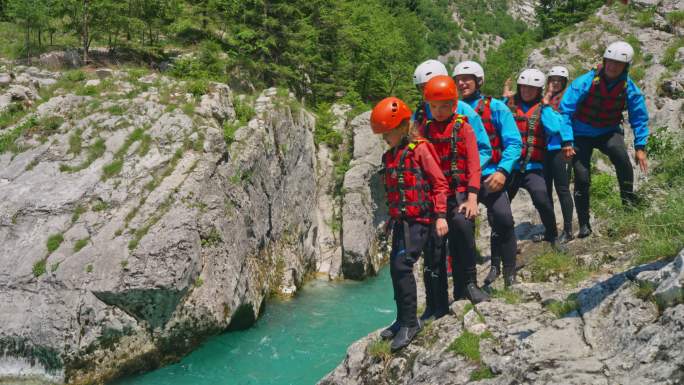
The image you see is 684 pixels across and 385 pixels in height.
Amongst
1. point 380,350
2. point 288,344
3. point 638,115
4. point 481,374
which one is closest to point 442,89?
point 481,374

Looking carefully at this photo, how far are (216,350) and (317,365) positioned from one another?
234 cm

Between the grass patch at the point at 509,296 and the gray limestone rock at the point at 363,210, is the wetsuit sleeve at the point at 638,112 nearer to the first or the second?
the grass patch at the point at 509,296

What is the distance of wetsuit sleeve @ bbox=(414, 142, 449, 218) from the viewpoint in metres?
4.34

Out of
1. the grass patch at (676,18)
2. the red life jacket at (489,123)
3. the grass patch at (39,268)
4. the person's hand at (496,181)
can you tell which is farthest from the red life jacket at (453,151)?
the grass patch at (676,18)

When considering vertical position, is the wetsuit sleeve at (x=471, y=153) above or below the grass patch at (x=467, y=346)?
above

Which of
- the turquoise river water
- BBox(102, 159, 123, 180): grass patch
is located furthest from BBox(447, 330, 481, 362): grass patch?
BBox(102, 159, 123, 180): grass patch

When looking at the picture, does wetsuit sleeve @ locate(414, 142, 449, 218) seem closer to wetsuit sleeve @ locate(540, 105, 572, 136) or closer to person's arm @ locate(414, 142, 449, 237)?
person's arm @ locate(414, 142, 449, 237)

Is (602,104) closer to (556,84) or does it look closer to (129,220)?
(556,84)

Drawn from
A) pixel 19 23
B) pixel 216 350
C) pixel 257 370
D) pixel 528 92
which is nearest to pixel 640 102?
pixel 528 92

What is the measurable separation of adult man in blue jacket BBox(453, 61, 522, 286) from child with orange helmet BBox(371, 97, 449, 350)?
1.01m

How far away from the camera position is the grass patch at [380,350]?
4712mm

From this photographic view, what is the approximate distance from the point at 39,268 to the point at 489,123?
891 centimetres

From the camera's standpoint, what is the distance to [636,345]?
10.6 feet

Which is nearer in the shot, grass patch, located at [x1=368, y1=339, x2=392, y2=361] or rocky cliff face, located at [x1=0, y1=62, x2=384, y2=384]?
grass patch, located at [x1=368, y1=339, x2=392, y2=361]
